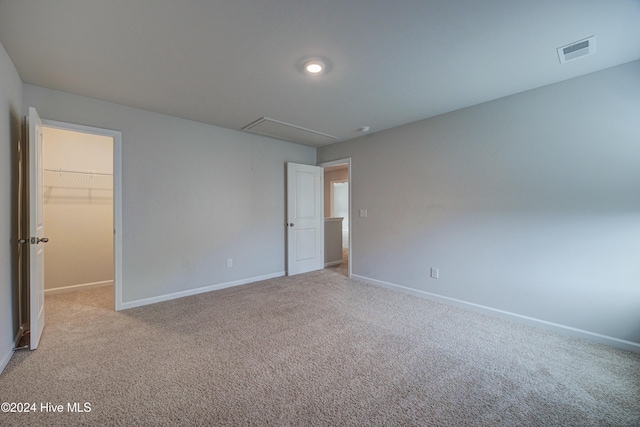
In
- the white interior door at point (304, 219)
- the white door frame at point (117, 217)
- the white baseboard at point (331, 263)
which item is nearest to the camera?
the white door frame at point (117, 217)

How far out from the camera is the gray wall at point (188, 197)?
309 cm

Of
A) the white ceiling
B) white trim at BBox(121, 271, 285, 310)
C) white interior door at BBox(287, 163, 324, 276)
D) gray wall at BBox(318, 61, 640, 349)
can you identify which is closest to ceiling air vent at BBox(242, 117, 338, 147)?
white interior door at BBox(287, 163, 324, 276)

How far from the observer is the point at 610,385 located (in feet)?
5.84

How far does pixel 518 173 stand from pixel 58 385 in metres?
4.28

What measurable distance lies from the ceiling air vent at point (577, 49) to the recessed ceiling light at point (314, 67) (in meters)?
1.82

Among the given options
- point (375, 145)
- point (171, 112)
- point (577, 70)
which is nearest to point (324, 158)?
point (375, 145)

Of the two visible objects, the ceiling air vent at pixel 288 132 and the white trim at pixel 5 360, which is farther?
the ceiling air vent at pixel 288 132

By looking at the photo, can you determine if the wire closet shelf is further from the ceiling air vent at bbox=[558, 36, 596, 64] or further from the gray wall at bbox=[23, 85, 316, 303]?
the ceiling air vent at bbox=[558, 36, 596, 64]

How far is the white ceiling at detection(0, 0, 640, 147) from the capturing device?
5.27 ft

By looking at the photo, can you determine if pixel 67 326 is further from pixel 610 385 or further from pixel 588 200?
pixel 588 200

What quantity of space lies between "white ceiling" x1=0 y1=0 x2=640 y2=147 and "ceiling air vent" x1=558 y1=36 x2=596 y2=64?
0.05 meters

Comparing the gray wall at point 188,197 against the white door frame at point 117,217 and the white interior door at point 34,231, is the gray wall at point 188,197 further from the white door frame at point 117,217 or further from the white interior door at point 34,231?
the white interior door at point 34,231

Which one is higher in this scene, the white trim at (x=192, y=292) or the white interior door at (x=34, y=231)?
the white interior door at (x=34, y=231)

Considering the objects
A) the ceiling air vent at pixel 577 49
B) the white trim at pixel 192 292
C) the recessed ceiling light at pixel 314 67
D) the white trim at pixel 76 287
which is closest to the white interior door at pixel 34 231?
the white trim at pixel 192 292
